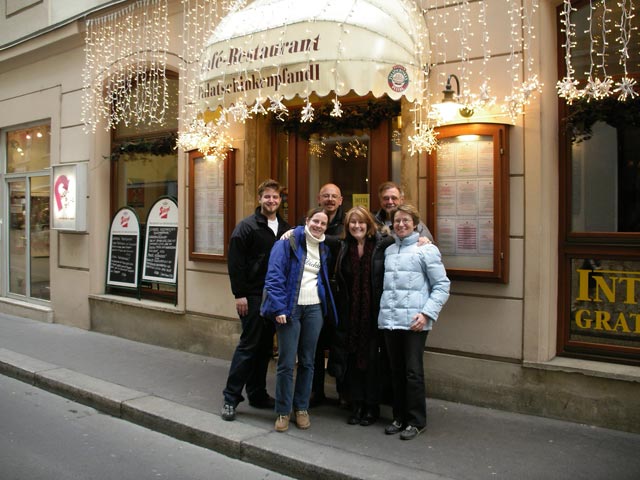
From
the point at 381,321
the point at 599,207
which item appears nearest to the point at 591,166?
the point at 599,207

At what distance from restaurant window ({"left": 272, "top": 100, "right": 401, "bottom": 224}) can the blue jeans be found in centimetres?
207

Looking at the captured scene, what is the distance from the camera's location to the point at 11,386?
7.03 m

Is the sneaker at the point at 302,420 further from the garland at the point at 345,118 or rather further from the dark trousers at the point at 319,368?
the garland at the point at 345,118

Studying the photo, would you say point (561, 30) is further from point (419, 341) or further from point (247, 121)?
point (247, 121)

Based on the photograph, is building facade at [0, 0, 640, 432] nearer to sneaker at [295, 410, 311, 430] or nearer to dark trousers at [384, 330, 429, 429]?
dark trousers at [384, 330, 429, 429]

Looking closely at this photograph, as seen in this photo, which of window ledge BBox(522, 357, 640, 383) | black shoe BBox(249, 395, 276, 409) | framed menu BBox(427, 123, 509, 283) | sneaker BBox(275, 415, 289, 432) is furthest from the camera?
black shoe BBox(249, 395, 276, 409)

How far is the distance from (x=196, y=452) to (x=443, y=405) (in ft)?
7.48

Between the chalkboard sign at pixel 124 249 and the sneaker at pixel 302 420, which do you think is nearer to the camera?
the sneaker at pixel 302 420

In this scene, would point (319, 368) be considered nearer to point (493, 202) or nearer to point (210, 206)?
point (493, 202)

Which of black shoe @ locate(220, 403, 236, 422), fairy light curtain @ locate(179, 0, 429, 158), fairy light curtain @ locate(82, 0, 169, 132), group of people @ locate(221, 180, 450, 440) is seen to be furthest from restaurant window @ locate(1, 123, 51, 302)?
group of people @ locate(221, 180, 450, 440)

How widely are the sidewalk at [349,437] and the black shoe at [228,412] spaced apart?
0.25 ft

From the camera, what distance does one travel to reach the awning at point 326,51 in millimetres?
5520

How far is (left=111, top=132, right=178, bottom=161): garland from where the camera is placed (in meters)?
9.02

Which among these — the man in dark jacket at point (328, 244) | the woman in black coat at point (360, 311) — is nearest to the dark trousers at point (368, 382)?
the woman in black coat at point (360, 311)
